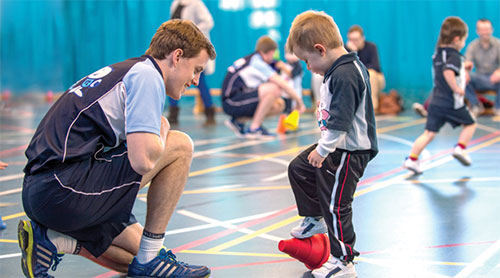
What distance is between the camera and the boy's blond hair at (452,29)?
16.4 ft

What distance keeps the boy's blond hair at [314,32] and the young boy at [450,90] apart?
2483mm

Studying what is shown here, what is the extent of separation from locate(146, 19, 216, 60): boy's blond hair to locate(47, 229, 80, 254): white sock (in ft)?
2.51

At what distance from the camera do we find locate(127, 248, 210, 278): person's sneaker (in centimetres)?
261

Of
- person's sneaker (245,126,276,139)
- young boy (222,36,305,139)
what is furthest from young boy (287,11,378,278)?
young boy (222,36,305,139)

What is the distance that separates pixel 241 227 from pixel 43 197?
50.1 inches

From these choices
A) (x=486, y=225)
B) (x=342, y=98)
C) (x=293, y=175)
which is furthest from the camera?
(x=486, y=225)

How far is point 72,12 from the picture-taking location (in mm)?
12617

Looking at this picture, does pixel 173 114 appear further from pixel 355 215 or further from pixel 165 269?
pixel 165 269

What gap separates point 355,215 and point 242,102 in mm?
4040

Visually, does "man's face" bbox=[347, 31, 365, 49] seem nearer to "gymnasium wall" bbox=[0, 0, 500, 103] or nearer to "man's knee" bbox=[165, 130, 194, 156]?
"gymnasium wall" bbox=[0, 0, 500, 103]

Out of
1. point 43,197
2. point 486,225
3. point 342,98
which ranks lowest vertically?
point 486,225

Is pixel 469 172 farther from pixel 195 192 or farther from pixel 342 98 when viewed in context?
pixel 342 98

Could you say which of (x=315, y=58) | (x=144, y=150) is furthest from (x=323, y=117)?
(x=144, y=150)

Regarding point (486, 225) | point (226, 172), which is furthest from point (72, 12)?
point (486, 225)
